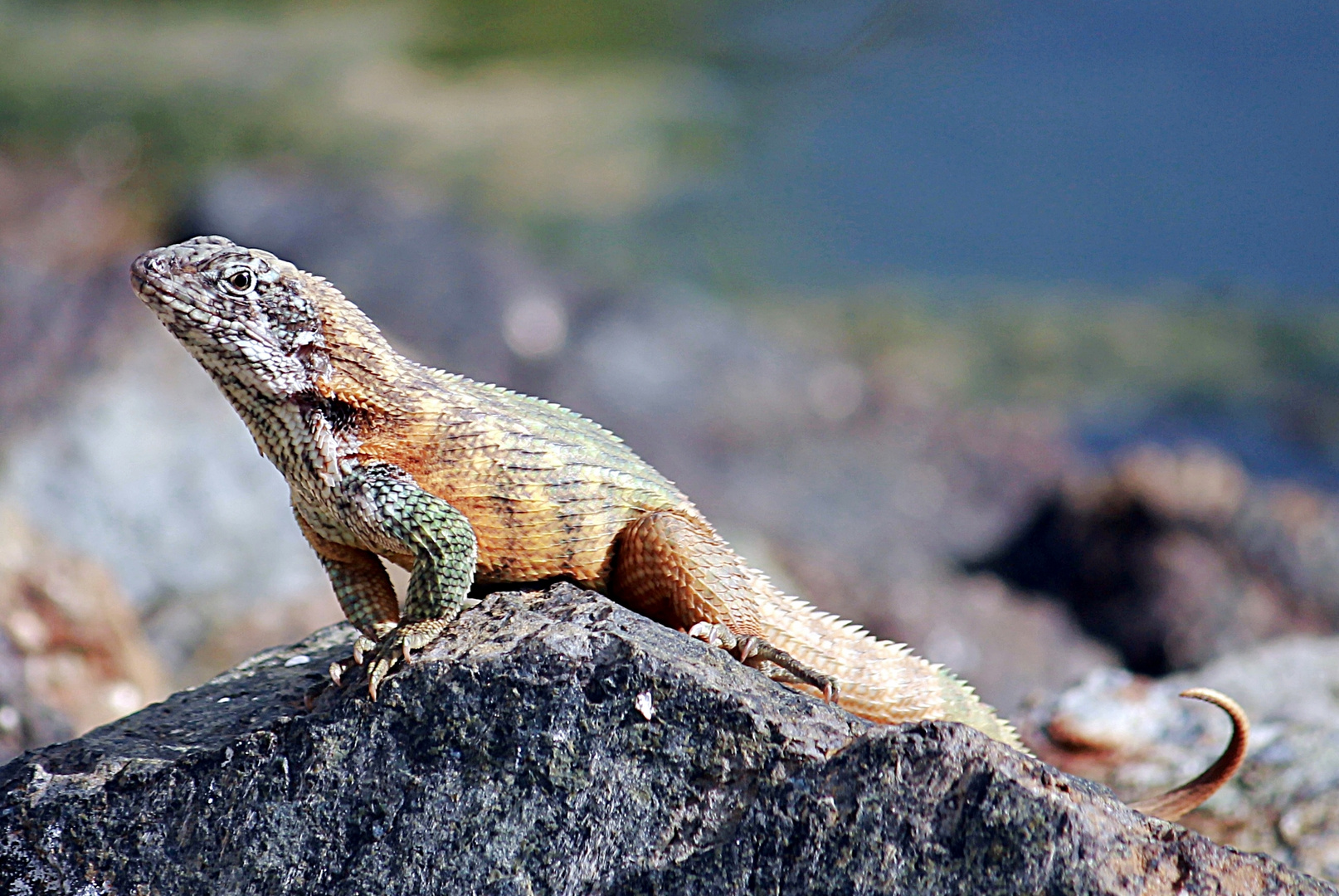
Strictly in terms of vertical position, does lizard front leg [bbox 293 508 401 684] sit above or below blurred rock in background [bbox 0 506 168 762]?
above

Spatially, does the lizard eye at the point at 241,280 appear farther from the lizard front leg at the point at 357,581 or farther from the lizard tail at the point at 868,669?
the lizard tail at the point at 868,669

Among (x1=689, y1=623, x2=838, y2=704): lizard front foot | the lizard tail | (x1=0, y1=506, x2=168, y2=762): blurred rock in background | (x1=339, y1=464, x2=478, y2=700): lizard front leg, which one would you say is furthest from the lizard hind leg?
(x1=0, y1=506, x2=168, y2=762): blurred rock in background

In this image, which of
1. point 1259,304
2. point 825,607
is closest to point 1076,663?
point 825,607

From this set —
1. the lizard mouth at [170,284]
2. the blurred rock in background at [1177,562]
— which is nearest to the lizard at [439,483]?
the lizard mouth at [170,284]

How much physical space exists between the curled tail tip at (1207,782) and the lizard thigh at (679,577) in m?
1.49

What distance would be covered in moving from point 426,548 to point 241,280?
108 cm

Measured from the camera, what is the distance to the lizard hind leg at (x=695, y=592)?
414cm

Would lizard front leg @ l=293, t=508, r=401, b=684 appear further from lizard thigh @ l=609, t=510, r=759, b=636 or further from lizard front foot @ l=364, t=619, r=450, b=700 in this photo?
lizard thigh @ l=609, t=510, r=759, b=636

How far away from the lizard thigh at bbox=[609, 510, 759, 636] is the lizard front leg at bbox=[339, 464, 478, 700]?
546 mm

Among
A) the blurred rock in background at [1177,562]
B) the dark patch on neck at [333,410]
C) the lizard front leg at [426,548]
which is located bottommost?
the blurred rock in background at [1177,562]

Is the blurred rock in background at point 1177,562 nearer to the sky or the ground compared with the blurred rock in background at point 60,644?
nearer to the ground

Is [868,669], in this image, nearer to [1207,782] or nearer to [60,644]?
[1207,782]

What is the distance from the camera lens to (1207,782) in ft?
14.8

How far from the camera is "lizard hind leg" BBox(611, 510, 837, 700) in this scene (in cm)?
414
